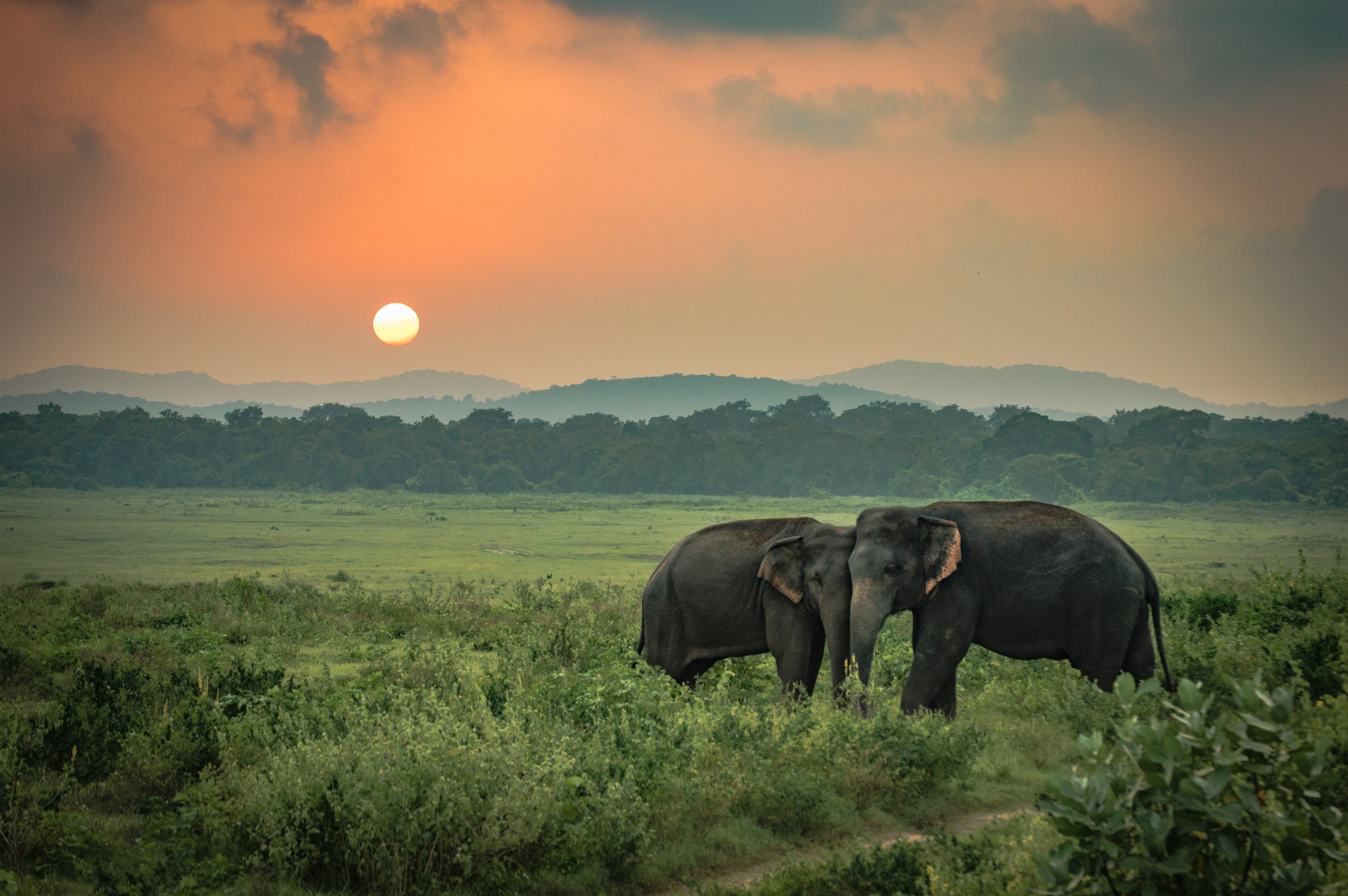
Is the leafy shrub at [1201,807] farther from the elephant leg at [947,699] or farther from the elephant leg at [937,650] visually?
the elephant leg at [947,699]

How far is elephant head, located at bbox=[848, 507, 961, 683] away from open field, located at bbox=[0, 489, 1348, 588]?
66.4ft

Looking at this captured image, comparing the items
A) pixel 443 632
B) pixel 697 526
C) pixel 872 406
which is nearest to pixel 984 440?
pixel 872 406

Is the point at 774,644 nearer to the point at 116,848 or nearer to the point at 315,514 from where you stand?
the point at 116,848

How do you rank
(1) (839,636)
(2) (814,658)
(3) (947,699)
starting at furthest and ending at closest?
(2) (814,658) → (3) (947,699) → (1) (839,636)

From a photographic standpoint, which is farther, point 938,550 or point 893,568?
point 938,550

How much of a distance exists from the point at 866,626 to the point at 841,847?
10.3 feet

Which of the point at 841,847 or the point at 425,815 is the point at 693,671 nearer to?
the point at 841,847

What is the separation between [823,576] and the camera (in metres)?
10.6

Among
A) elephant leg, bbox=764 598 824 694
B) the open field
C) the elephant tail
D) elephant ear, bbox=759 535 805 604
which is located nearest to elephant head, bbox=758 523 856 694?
elephant ear, bbox=759 535 805 604

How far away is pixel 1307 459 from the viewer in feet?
257

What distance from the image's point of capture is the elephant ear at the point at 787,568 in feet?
35.3

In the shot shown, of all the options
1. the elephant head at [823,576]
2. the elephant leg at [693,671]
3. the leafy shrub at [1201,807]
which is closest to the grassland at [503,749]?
the elephant leg at [693,671]

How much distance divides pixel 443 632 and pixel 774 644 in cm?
871

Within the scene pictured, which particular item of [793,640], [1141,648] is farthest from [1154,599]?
[793,640]
